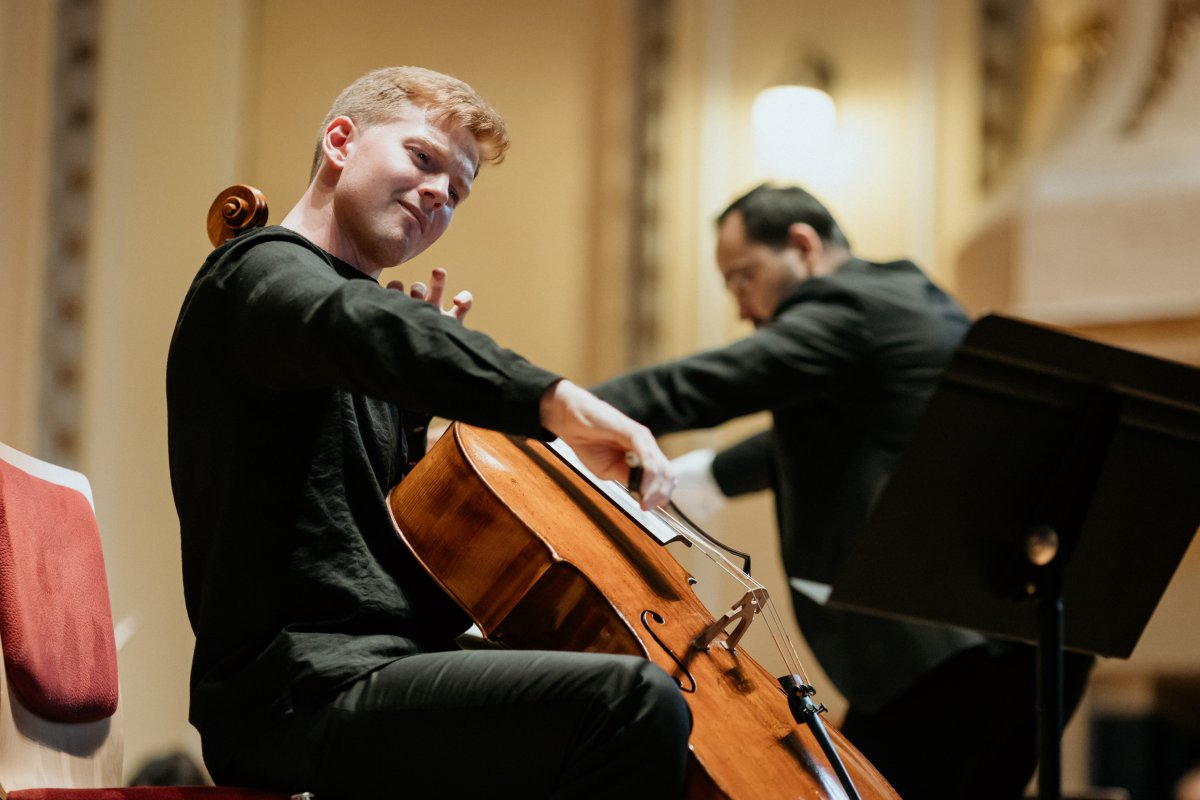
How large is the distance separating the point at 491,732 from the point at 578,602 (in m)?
0.18

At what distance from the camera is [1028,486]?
71.6 inches

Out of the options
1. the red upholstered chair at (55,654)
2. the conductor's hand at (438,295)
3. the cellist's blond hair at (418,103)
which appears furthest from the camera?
the conductor's hand at (438,295)

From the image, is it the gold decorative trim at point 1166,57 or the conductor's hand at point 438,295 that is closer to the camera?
the conductor's hand at point 438,295

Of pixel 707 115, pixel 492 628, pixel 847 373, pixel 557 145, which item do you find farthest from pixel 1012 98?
pixel 492 628

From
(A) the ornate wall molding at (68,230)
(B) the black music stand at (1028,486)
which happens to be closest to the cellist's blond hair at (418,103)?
(B) the black music stand at (1028,486)

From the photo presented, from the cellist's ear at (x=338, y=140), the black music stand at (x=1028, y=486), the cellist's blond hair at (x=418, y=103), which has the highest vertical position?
the cellist's blond hair at (x=418, y=103)

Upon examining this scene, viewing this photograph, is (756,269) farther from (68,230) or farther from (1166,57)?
(68,230)

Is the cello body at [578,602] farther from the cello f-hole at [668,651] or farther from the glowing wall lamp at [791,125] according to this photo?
the glowing wall lamp at [791,125]

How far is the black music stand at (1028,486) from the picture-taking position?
1.73m

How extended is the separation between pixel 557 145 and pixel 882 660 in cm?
303

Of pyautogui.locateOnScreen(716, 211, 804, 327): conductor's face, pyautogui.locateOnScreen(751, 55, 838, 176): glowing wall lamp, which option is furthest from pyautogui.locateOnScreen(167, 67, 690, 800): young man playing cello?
pyautogui.locateOnScreen(751, 55, 838, 176): glowing wall lamp

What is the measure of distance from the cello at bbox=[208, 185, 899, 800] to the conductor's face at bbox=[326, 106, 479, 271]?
0.29 meters

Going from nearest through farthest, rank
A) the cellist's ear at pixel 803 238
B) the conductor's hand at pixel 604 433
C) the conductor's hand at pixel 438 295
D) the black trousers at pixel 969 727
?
the conductor's hand at pixel 604 433 < the conductor's hand at pixel 438 295 < the black trousers at pixel 969 727 < the cellist's ear at pixel 803 238

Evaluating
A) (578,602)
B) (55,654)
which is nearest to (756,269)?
(578,602)
